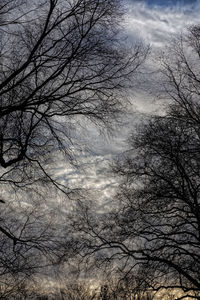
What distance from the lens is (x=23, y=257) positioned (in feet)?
26.0

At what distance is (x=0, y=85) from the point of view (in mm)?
6922

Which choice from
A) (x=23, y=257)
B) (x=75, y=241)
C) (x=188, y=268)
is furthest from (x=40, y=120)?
(x=188, y=268)

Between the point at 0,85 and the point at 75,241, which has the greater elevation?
the point at 0,85

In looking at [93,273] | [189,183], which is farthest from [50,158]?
[189,183]

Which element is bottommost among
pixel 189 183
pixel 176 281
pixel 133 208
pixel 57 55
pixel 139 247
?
pixel 176 281

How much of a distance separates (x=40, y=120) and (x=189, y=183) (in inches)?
211

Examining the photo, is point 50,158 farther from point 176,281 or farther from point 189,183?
point 176,281

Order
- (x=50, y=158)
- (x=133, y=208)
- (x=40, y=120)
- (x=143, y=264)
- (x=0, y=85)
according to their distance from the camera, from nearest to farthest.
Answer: (x=0, y=85), (x=40, y=120), (x=50, y=158), (x=143, y=264), (x=133, y=208)

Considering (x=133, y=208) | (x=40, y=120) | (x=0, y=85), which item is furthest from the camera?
(x=133, y=208)

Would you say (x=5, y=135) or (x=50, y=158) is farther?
(x=50, y=158)

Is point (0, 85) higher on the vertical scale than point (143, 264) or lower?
higher

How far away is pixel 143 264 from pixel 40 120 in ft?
17.3

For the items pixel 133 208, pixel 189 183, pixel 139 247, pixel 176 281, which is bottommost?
pixel 176 281

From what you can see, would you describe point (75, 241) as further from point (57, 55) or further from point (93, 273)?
point (57, 55)
